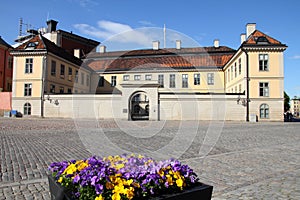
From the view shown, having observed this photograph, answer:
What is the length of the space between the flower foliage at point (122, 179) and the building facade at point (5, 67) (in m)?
38.2

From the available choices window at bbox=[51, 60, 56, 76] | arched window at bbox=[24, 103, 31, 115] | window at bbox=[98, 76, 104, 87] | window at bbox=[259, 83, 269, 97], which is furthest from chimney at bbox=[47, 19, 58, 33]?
window at bbox=[259, 83, 269, 97]

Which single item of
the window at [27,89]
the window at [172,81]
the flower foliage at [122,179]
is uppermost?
the window at [172,81]

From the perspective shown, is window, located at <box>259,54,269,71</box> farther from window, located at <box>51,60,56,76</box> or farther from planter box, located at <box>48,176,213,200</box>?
planter box, located at <box>48,176,213,200</box>

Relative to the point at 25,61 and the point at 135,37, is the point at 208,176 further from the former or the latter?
the point at 25,61

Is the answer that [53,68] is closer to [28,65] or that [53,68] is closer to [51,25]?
[28,65]

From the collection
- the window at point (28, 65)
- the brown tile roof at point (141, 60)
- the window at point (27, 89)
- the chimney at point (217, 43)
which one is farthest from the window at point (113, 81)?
the chimney at point (217, 43)

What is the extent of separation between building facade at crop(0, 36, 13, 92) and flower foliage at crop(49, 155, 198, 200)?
3820 cm

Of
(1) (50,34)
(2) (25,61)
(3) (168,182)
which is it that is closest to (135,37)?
(3) (168,182)

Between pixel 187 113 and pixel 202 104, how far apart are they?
1.95m

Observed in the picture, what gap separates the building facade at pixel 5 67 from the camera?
35438 millimetres

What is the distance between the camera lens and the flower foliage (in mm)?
2113

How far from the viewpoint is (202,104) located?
27.9 m

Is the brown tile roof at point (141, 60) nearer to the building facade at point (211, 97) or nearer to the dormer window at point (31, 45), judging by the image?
the building facade at point (211, 97)

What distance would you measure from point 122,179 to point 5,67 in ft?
131
